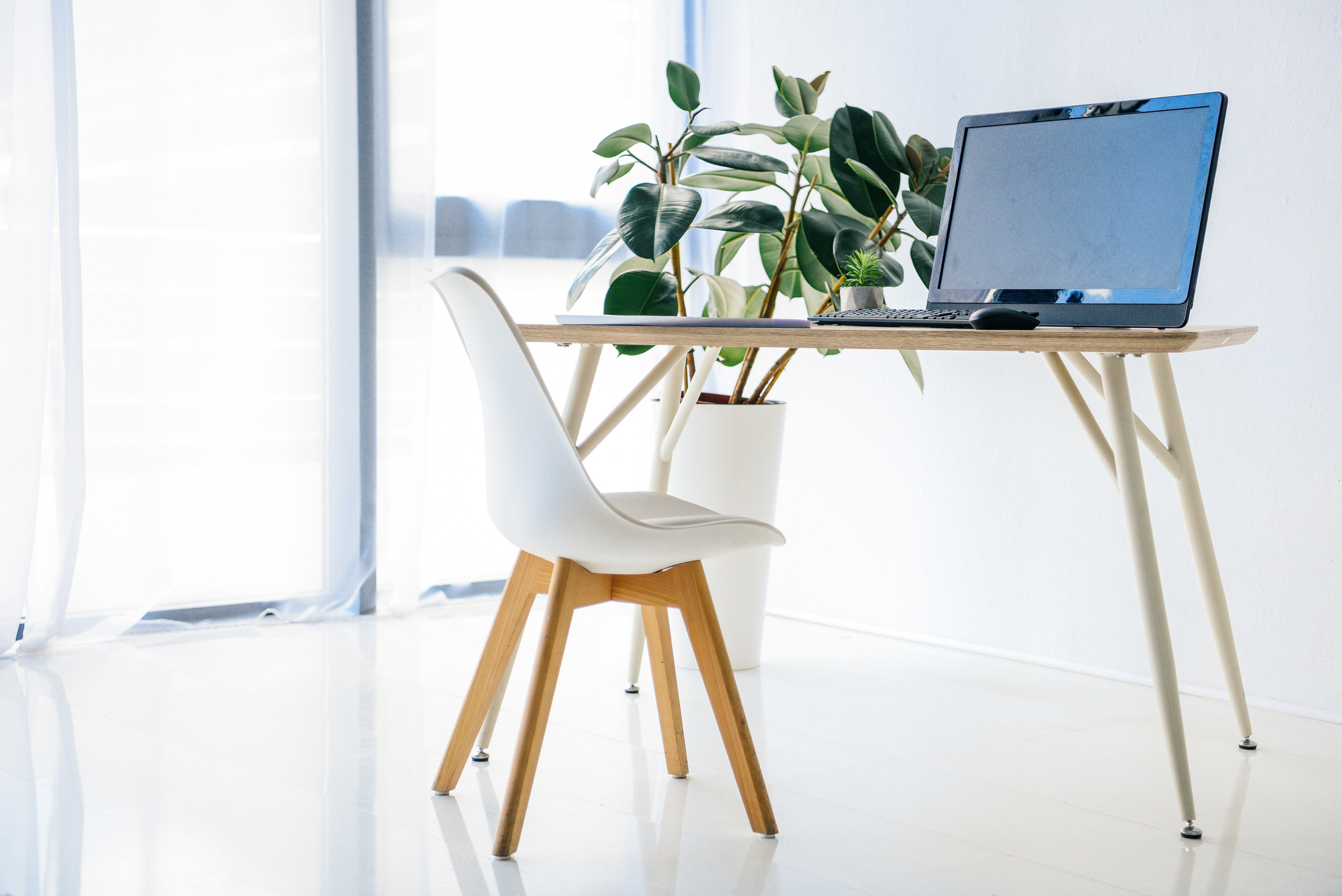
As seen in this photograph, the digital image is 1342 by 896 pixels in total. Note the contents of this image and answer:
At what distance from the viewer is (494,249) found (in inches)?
130

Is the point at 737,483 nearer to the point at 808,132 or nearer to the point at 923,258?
the point at 923,258

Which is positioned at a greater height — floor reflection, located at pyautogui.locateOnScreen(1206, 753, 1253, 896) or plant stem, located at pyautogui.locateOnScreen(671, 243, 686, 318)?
plant stem, located at pyautogui.locateOnScreen(671, 243, 686, 318)

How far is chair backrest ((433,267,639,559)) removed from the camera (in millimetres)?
1573

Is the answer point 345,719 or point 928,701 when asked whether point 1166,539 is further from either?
point 345,719

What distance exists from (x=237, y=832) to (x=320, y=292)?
1.60 metres

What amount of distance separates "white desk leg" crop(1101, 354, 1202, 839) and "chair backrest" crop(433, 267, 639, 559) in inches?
25.0

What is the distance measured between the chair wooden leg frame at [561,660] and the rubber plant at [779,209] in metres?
0.68

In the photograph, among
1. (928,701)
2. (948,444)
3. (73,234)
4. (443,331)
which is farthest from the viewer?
(443,331)

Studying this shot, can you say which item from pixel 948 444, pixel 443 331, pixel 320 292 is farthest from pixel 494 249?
pixel 948 444

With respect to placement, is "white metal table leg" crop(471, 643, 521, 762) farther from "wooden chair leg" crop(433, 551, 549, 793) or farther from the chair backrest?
the chair backrest

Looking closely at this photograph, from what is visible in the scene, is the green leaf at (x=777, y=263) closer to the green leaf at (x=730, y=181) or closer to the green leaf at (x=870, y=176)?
the green leaf at (x=730, y=181)

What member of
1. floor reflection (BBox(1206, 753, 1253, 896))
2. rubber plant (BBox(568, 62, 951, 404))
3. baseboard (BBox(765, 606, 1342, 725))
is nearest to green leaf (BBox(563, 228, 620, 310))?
rubber plant (BBox(568, 62, 951, 404))

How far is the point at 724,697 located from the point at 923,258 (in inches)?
45.5

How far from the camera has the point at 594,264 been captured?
2.50 m
